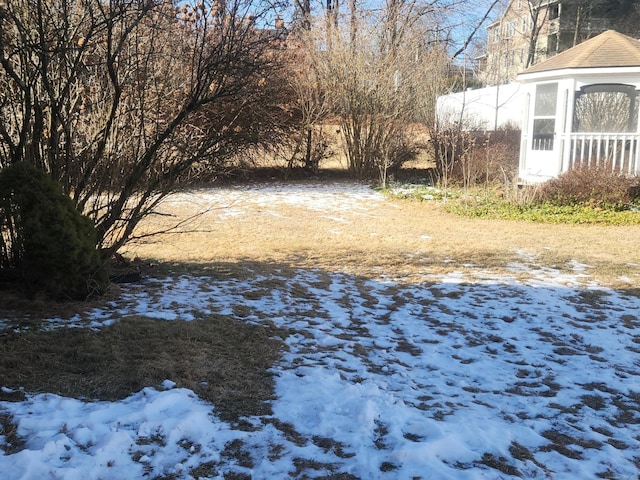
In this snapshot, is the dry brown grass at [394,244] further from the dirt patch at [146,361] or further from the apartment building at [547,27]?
the apartment building at [547,27]

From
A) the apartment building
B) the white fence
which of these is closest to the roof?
the white fence

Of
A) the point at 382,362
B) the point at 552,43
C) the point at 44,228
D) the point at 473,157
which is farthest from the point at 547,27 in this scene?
the point at 44,228

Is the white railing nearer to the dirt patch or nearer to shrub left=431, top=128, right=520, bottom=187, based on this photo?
shrub left=431, top=128, right=520, bottom=187

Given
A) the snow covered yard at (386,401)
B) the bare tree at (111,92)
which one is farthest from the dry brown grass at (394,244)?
the snow covered yard at (386,401)

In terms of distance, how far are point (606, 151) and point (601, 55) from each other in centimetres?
219

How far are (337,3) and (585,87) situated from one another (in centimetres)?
858

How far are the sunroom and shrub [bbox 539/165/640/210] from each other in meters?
0.26

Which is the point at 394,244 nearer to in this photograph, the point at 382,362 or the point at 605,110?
the point at 382,362

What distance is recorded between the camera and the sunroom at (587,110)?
1210 centimetres

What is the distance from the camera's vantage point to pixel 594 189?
1125 cm

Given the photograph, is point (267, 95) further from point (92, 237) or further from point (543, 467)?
point (543, 467)

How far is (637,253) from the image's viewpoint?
26.4 feet

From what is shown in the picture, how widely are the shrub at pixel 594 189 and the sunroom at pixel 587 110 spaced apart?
262 mm

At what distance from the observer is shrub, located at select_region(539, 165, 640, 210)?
11.2 m
